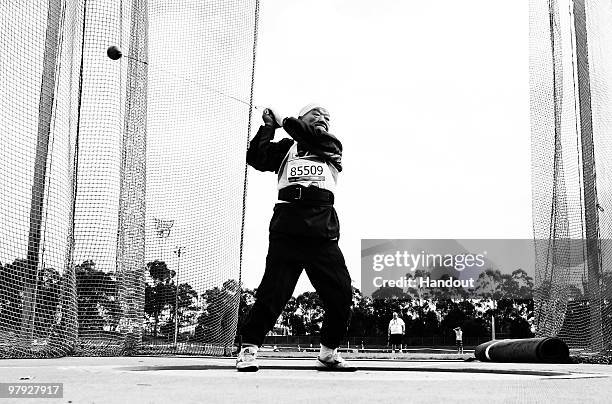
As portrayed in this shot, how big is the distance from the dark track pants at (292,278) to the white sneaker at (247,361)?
0.24 ft

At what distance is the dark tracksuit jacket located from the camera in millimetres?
4633

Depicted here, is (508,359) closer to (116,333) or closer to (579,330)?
(579,330)

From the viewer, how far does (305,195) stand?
4.69 meters

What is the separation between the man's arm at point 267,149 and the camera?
497 cm

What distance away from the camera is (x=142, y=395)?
2.61 meters

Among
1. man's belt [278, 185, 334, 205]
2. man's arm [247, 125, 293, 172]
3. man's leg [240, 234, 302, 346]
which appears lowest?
man's leg [240, 234, 302, 346]

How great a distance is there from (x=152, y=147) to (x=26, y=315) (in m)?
2.21

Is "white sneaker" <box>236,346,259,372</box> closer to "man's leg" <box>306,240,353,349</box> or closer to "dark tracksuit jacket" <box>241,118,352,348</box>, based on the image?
"dark tracksuit jacket" <box>241,118,352,348</box>

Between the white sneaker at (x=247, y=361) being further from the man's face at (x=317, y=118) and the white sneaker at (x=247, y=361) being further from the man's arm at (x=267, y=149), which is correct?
the man's face at (x=317, y=118)

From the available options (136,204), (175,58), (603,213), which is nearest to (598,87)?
(603,213)

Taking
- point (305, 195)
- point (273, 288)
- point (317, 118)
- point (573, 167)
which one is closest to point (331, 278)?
point (273, 288)

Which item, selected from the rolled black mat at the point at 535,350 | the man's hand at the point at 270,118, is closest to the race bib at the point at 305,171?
the man's hand at the point at 270,118

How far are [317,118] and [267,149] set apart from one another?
0.40m

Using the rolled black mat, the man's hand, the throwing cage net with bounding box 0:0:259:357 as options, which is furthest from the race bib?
the rolled black mat
